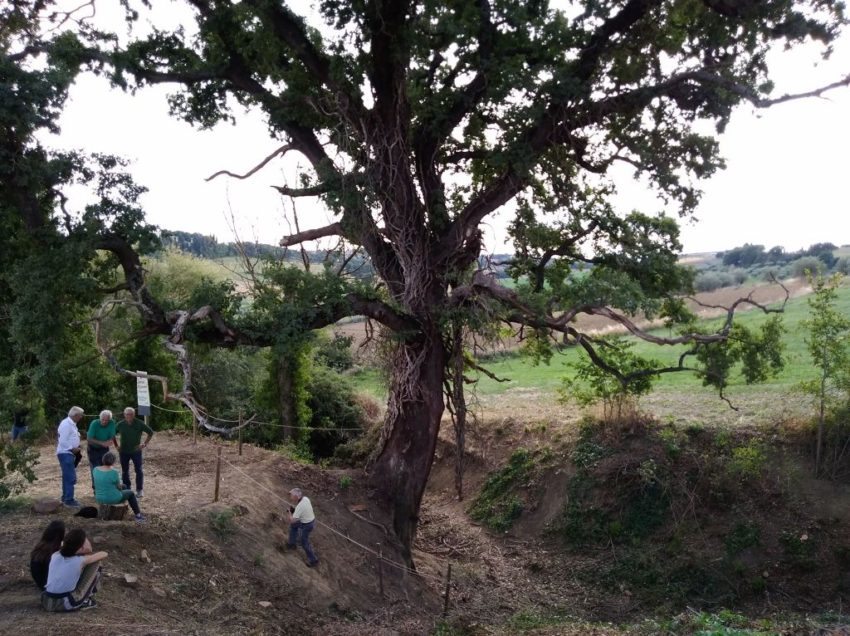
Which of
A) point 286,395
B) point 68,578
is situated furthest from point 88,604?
point 286,395

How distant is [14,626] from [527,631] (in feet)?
19.5

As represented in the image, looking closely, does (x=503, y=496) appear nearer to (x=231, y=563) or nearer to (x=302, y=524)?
(x=302, y=524)

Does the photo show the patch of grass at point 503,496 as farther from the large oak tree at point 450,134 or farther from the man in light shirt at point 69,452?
the man in light shirt at point 69,452

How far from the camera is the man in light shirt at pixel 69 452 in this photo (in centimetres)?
1085

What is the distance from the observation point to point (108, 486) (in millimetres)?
10172

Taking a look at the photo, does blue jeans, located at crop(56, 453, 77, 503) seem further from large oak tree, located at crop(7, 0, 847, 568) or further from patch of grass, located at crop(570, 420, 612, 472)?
patch of grass, located at crop(570, 420, 612, 472)

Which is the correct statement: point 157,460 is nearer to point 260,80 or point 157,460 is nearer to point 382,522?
point 382,522

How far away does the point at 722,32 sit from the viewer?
12008 millimetres

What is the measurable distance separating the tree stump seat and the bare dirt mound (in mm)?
196

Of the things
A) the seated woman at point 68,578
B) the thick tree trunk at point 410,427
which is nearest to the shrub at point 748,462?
the thick tree trunk at point 410,427

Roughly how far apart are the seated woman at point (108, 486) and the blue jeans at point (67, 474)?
2.87 ft

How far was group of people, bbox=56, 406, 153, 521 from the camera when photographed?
10.2 metres

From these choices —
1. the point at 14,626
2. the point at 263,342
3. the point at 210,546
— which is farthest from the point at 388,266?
the point at 14,626

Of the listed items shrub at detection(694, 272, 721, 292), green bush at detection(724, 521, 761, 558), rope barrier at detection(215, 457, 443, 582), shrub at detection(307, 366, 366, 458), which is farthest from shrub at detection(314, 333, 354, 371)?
shrub at detection(694, 272, 721, 292)
